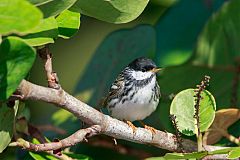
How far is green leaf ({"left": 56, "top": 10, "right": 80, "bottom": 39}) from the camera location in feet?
4.62

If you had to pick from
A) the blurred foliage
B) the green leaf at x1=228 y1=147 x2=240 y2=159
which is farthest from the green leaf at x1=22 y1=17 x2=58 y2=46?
the green leaf at x1=228 y1=147 x2=240 y2=159

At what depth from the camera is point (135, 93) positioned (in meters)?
2.58

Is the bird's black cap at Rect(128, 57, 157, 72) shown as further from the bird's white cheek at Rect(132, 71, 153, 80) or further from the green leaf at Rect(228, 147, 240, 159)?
the green leaf at Rect(228, 147, 240, 159)

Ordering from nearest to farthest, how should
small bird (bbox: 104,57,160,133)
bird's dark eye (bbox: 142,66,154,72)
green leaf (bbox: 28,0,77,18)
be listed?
1. green leaf (bbox: 28,0,77,18)
2. small bird (bbox: 104,57,160,133)
3. bird's dark eye (bbox: 142,66,154,72)

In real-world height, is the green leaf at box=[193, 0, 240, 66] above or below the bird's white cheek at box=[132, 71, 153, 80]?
above

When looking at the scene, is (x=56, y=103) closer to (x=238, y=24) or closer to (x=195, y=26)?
(x=238, y=24)

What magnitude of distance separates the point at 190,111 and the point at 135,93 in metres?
0.96

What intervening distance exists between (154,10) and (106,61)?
0.45 meters

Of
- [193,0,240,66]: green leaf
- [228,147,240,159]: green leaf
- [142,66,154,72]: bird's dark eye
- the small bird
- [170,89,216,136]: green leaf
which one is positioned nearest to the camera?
[228,147,240,159]: green leaf

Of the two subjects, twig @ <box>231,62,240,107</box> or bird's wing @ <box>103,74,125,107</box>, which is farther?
bird's wing @ <box>103,74,125,107</box>

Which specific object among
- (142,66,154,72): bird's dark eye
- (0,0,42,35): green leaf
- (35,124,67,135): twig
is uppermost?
(0,0,42,35): green leaf

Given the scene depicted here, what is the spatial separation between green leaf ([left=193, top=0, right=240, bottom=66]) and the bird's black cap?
0.19 m

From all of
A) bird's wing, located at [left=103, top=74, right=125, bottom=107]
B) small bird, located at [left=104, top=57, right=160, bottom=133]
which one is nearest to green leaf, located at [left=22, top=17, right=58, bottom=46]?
small bird, located at [left=104, top=57, right=160, bottom=133]

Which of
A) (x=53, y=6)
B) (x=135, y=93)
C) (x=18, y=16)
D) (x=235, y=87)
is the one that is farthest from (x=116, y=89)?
(x=18, y=16)
